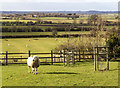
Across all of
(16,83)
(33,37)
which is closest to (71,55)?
(16,83)

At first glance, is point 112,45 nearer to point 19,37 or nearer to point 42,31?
point 19,37

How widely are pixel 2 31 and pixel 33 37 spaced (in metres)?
18.8

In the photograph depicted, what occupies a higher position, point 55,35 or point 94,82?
point 55,35

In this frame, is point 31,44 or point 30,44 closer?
point 31,44

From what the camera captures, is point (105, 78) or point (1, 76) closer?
point (105, 78)

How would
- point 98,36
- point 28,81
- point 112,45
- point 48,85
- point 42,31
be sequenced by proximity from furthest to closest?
point 42,31 → point 98,36 → point 112,45 → point 28,81 → point 48,85

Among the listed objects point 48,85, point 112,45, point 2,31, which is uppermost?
point 2,31

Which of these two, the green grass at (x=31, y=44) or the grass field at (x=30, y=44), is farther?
the green grass at (x=31, y=44)

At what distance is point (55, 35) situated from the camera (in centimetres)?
8706

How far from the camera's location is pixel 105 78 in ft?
45.9

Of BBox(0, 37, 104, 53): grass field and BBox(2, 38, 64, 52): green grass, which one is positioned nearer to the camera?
BBox(0, 37, 104, 53): grass field

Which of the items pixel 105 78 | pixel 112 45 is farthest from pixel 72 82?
pixel 112 45

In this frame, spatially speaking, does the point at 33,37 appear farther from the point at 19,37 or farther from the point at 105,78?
the point at 105,78

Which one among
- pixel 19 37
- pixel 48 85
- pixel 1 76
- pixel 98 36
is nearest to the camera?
pixel 48 85
